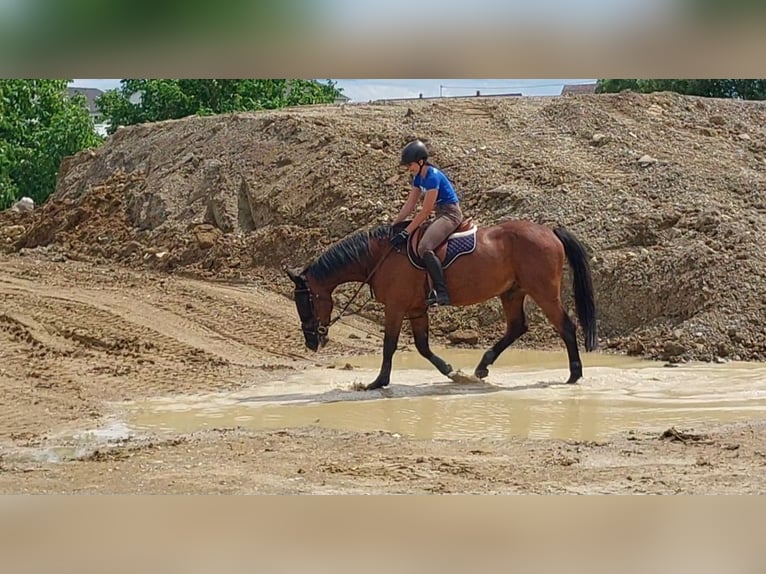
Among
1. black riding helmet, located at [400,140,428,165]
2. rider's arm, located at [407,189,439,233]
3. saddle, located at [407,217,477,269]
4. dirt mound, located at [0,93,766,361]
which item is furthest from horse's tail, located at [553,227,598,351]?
dirt mound, located at [0,93,766,361]

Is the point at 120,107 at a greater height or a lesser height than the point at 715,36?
greater

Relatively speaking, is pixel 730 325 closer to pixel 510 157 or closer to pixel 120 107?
pixel 510 157

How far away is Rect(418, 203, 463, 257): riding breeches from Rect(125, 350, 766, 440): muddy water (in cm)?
166

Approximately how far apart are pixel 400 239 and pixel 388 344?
47.8 inches

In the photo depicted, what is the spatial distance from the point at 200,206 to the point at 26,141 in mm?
13132

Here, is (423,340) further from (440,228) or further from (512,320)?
(440,228)

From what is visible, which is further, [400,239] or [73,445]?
[400,239]

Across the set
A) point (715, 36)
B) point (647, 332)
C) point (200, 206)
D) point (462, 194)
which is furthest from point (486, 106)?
point (715, 36)

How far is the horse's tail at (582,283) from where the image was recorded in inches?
447

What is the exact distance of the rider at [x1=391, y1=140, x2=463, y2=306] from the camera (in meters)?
10.4

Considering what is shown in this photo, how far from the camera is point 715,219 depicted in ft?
52.7

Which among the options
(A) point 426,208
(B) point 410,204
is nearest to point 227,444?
(A) point 426,208

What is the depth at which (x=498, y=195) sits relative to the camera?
18109mm

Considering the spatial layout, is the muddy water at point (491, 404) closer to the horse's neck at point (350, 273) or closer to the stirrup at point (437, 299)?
the stirrup at point (437, 299)
